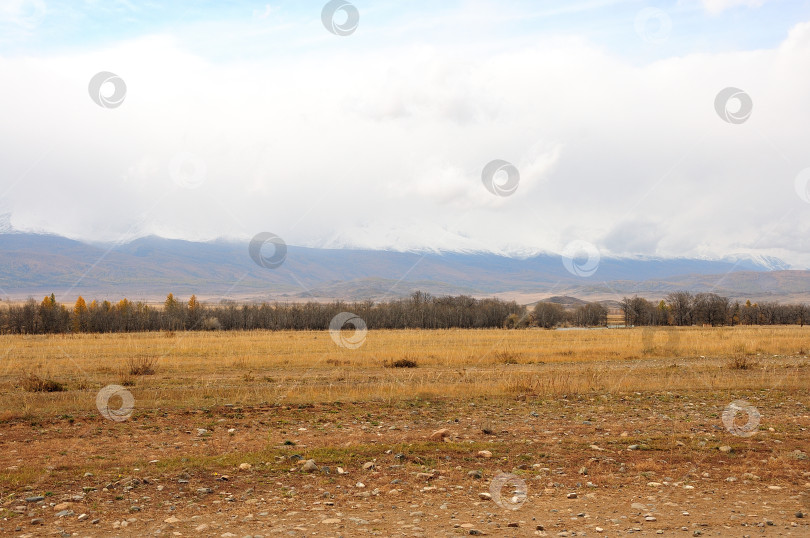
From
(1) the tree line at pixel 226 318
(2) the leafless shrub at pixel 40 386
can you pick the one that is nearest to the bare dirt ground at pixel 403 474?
(2) the leafless shrub at pixel 40 386

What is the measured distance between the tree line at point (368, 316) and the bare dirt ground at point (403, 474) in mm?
83933

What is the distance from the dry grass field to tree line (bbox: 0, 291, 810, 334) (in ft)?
264

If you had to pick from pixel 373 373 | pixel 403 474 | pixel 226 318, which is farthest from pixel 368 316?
pixel 403 474

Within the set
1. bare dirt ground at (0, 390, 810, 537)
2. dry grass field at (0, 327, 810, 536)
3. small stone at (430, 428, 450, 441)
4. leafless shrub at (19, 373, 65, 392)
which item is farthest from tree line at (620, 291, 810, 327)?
leafless shrub at (19, 373, 65, 392)

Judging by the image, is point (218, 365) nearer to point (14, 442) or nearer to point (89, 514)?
point (14, 442)

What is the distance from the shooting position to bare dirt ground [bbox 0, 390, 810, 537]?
26.6 feet

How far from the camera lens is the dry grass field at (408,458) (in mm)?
8234

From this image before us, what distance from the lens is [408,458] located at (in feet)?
36.9

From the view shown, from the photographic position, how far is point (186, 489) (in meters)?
9.54

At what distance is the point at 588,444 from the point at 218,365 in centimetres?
2354

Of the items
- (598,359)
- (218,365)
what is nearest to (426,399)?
(218,365)

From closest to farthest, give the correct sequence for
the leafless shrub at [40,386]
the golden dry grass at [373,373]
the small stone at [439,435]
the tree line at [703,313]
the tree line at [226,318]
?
the small stone at [439,435], the golden dry grass at [373,373], the leafless shrub at [40,386], the tree line at [226,318], the tree line at [703,313]

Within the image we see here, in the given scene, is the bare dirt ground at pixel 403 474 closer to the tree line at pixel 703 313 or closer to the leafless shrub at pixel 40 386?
the leafless shrub at pixel 40 386

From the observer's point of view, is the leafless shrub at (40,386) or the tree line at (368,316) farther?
the tree line at (368,316)
